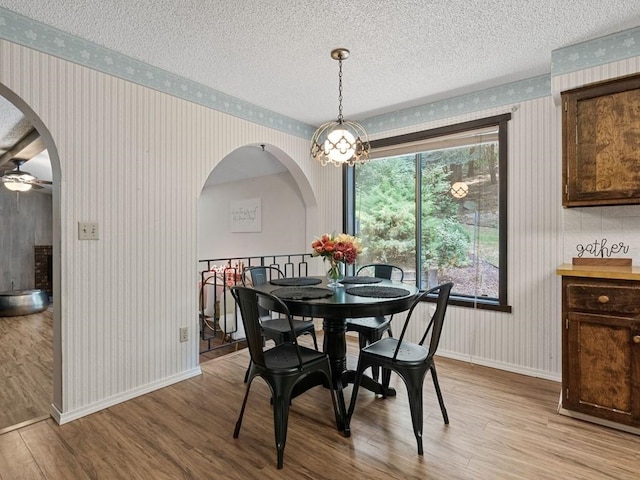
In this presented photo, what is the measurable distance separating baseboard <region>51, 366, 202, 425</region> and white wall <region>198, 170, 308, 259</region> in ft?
7.30

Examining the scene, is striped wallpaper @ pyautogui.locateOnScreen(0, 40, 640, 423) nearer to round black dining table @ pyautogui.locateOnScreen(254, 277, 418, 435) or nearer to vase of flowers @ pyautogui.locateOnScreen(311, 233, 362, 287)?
round black dining table @ pyautogui.locateOnScreen(254, 277, 418, 435)

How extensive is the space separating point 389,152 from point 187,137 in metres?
2.11

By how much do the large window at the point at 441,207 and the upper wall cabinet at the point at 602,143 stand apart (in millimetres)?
688

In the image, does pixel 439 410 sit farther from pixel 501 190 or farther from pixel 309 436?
pixel 501 190

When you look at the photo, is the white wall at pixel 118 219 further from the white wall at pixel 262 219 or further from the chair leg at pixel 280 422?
the white wall at pixel 262 219

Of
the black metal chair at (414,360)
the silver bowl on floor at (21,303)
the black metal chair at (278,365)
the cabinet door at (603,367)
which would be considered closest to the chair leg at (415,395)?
the black metal chair at (414,360)

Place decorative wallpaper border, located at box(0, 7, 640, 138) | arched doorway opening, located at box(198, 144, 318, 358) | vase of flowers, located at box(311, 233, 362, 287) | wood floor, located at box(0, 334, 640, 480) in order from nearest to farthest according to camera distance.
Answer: wood floor, located at box(0, 334, 640, 480) → decorative wallpaper border, located at box(0, 7, 640, 138) → vase of flowers, located at box(311, 233, 362, 287) → arched doorway opening, located at box(198, 144, 318, 358)

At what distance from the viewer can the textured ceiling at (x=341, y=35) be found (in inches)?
79.0

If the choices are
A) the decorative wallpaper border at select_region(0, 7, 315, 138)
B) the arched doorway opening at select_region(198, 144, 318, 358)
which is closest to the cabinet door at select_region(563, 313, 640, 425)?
the arched doorway opening at select_region(198, 144, 318, 358)

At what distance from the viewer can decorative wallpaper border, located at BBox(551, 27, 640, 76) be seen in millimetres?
2281

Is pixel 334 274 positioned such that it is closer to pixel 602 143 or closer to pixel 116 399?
pixel 116 399

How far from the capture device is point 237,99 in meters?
3.35

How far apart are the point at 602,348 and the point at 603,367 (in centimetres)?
12

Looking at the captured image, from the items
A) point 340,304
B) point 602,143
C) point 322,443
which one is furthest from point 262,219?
point 602,143
